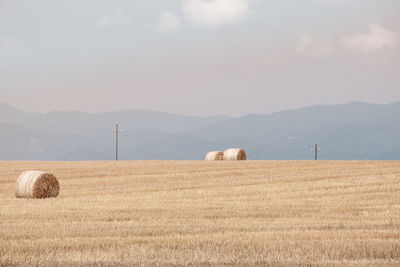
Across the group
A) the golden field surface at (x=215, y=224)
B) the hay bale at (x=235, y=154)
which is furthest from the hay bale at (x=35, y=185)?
the hay bale at (x=235, y=154)

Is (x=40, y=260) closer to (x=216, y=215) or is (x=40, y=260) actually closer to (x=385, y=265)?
(x=385, y=265)

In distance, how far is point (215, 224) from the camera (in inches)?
607

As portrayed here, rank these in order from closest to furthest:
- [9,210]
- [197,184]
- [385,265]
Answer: [385,265], [9,210], [197,184]

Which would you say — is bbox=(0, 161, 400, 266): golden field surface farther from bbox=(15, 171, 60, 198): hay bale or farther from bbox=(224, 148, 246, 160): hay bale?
bbox=(224, 148, 246, 160): hay bale

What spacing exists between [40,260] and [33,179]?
1643 cm

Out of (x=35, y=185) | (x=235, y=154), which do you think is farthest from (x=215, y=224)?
(x=235, y=154)

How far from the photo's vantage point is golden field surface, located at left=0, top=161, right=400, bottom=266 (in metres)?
10.8

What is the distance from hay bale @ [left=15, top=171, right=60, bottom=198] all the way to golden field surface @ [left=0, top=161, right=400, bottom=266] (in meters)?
1.54

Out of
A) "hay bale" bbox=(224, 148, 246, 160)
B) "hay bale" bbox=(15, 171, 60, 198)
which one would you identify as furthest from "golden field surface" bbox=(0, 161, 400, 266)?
"hay bale" bbox=(224, 148, 246, 160)

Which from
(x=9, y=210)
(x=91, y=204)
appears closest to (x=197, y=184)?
(x=91, y=204)

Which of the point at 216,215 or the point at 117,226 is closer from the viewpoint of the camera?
the point at 117,226

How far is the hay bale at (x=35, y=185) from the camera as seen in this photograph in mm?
26297

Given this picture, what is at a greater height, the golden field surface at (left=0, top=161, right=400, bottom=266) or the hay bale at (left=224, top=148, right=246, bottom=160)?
the hay bale at (left=224, top=148, right=246, bottom=160)

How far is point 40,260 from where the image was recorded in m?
10.4
